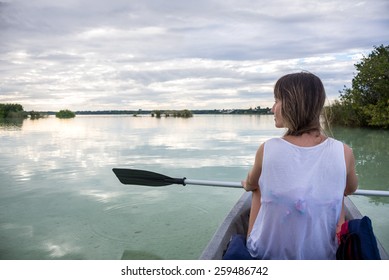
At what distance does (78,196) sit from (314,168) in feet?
11.1

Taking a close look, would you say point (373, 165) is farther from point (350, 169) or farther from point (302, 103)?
point (302, 103)

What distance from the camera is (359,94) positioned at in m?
14.3

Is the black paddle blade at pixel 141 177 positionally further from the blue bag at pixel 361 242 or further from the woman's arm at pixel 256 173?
the blue bag at pixel 361 242

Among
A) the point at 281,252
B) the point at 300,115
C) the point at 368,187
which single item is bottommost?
the point at 368,187

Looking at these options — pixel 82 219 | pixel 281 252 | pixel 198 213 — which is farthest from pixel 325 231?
pixel 82 219

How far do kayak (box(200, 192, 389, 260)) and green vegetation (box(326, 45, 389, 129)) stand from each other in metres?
12.3

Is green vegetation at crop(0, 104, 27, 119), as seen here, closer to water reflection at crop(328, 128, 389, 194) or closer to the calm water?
the calm water

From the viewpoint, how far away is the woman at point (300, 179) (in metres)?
1.17

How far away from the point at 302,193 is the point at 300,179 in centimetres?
5

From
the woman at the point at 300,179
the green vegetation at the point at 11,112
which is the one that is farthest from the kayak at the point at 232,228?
the green vegetation at the point at 11,112

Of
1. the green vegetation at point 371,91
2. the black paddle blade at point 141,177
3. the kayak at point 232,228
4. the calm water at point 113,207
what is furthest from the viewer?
the green vegetation at point 371,91

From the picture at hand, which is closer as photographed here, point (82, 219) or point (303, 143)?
point (303, 143)

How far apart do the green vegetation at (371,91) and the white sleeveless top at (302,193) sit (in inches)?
523
